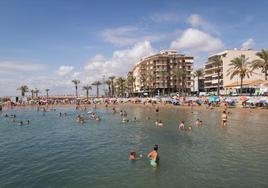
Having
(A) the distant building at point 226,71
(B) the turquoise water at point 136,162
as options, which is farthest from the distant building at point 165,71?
(B) the turquoise water at point 136,162

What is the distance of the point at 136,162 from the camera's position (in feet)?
65.9

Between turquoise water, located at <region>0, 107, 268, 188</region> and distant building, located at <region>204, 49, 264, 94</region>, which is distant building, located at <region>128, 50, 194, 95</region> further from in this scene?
turquoise water, located at <region>0, 107, 268, 188</region>

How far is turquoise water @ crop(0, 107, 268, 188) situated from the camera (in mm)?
16172

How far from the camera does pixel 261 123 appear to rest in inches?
1521

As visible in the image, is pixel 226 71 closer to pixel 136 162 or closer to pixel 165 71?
pixel 165 71

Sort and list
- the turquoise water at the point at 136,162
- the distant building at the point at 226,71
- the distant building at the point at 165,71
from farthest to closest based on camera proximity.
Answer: the distant building at the point at 165,71 < the distant building at the point at 226,71 < the turquoise water at the point at 136,162

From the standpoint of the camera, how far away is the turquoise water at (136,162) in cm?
1617

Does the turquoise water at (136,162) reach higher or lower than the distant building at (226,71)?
lower

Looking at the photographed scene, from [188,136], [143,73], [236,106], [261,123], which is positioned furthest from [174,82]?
[188,136]

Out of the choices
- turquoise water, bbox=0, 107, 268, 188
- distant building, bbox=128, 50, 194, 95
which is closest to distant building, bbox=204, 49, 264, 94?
distant building, bbox=128, 50, 194, 95

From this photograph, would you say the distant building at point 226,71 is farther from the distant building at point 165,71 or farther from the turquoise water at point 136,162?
the turquoise water at point 136,162

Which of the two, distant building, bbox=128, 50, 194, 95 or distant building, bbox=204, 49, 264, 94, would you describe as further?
distant building, bbox=128, 50, 194, 95

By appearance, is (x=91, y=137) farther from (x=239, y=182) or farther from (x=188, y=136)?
(x=239, y=182)

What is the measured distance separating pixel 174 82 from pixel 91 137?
9859cm
